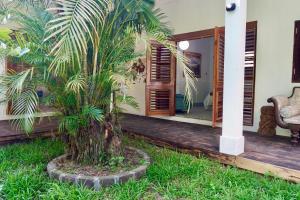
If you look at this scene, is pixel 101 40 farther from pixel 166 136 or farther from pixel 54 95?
pixel 166 136

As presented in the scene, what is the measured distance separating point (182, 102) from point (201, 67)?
310 cm

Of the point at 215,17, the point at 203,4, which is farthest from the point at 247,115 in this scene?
the point at 203,4

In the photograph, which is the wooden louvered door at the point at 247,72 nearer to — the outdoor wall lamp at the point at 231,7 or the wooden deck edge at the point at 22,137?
the outdoor wall lamp at the point at 231,7

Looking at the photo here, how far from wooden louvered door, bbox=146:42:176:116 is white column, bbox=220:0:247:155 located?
3021 millimetres

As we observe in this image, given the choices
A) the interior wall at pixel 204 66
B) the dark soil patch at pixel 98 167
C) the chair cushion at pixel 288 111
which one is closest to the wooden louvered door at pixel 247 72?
the chair cushion at pixel 288 111

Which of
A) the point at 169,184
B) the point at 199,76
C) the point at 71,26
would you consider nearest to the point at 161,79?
the point at 169,184

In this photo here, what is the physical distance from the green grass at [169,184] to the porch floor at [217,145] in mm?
119

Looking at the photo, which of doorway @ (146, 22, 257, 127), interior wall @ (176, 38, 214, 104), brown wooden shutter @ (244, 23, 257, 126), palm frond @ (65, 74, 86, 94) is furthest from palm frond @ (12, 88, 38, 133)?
interior wall @ (176, 38, 214, 104)

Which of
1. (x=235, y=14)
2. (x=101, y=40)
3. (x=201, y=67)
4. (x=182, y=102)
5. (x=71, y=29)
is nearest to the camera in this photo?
(x=71, y=29)

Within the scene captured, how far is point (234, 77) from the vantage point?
345cm

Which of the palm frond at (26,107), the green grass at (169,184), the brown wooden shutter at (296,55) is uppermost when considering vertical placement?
the brown wooden shutter at (296,55)

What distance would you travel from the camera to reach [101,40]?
3.14m

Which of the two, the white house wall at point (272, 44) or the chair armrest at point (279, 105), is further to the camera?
the white house wall at point (272, 44)

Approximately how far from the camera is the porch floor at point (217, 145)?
317 centimetres
